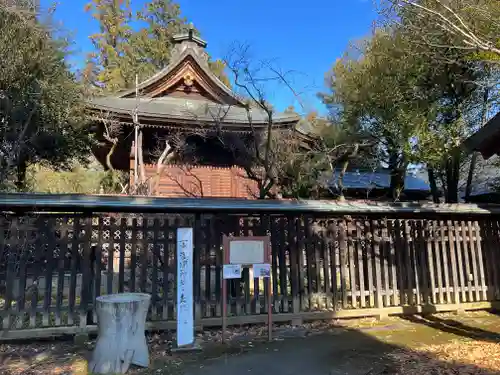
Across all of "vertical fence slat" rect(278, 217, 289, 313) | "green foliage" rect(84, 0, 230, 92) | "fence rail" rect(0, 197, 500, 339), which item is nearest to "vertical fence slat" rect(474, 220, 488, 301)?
"fence rail" rect(0, 197, 500, 339)

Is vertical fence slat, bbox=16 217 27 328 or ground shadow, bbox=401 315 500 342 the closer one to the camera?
vertical fence slat, bbox=16 217 27 328

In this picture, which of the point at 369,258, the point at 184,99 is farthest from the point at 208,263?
the point at 184,99

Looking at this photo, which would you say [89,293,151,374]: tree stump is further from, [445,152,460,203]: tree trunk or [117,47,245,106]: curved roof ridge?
[117,47,245,106]: curved roof ridge

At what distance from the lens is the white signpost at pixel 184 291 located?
552 cm

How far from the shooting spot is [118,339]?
4777 millimetres

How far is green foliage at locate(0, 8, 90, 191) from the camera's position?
41.8ft

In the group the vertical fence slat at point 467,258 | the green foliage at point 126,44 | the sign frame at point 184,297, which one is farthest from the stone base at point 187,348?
the green foliage at point 126,44

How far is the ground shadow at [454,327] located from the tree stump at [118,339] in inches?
199

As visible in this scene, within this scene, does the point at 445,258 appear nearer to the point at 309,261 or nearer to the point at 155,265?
the point at 309,261

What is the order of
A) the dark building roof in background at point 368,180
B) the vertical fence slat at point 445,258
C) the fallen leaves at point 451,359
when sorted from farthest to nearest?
the dark building roof in background at point 368,180
the vertical fence slat at point 445,258
the fallen leaves at point 451,359

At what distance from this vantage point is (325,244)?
7.29 m

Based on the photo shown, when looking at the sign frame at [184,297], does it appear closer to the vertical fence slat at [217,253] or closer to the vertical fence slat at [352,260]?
the vertical fence slat at [217,253]

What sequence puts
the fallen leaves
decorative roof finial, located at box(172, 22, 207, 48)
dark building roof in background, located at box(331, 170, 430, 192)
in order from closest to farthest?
the fallen leaves
decorative roof finial, located at box(172, 22, 207, 48)
dark building roof in background, located at box(331, 170, 430, 192)

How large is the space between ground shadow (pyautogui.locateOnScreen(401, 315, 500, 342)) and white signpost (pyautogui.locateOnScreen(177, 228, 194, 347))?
436 centimetres
